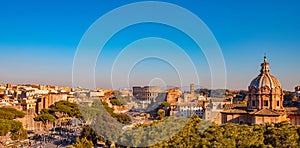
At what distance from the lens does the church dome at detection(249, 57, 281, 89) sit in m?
27.2

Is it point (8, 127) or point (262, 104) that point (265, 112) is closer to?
point (262, 104)

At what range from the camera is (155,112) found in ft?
179

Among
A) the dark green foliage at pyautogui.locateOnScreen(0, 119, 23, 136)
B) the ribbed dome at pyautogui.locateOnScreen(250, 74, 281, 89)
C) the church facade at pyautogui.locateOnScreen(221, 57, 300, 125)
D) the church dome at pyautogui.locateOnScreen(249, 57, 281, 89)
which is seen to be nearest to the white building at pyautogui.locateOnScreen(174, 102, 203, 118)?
the church facade at pyautogui.locateOnScreen(221, 57, 300, 125)

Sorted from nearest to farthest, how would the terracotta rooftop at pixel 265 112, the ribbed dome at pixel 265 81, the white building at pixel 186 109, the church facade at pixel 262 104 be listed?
the terracotta rooftop at pixel 265 112 < the church facade at pixel 262 104 < the ribbed dome at pixel 265 81 < the white building at pixel 186 109

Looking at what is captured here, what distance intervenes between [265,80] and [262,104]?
6.89 ft

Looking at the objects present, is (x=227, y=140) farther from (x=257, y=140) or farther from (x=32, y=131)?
(x=32, y=131)

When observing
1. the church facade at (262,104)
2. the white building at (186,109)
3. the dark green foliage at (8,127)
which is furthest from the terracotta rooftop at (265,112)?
the dark green foliage at (8,127)

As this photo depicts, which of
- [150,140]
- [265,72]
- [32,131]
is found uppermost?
[265,72]

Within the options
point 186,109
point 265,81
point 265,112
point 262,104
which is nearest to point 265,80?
point 265,81

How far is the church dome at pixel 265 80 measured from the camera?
27175mm

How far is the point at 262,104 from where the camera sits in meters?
27.3

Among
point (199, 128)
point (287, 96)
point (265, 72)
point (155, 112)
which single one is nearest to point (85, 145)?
point (199, 128)

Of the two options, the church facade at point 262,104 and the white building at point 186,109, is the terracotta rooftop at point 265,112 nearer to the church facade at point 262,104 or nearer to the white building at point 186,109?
the church facade at point 262,104

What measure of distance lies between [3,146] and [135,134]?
14293 millimetres
